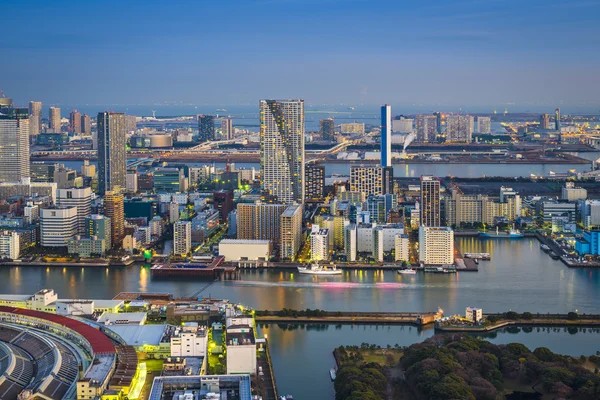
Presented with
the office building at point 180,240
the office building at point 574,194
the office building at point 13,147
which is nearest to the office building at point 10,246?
the office building at point 180,240

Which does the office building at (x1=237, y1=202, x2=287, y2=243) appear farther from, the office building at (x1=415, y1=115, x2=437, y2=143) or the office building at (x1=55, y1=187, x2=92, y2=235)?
the office building at (x1=415, y1=115, x2=437, y2=143)

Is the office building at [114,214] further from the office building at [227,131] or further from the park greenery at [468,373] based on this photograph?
the office building at [227,131]

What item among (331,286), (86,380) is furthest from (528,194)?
(86,380)

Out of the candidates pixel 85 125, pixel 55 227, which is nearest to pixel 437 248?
pixel 55 227

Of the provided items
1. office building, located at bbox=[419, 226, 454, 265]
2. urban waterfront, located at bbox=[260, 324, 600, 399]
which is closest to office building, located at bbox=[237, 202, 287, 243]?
office building, located at bbox=[419, 226, 454, 265]

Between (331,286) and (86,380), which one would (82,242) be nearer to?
(331,286)

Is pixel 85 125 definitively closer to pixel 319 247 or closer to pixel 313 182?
pixel 313 182
